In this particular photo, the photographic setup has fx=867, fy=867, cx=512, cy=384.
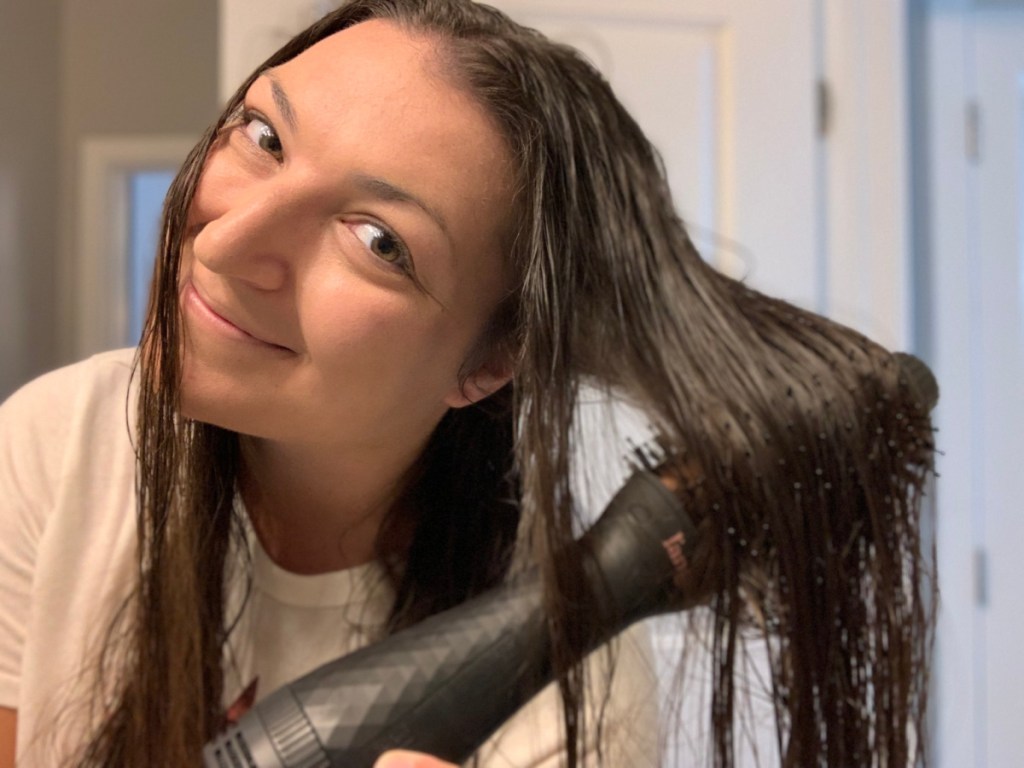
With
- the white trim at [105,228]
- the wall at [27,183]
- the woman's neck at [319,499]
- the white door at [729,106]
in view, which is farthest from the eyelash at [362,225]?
the white trim at [105,228]

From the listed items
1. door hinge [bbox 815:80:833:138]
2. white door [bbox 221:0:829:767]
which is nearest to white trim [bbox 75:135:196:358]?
white door [bbox 221:0:829:767]

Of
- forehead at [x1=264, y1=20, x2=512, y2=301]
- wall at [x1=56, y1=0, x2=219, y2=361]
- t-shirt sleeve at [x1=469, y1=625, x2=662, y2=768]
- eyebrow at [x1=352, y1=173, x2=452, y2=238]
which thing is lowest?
t-shirt sleeve at [x1=469, y1=625, x2=662, y2=768]

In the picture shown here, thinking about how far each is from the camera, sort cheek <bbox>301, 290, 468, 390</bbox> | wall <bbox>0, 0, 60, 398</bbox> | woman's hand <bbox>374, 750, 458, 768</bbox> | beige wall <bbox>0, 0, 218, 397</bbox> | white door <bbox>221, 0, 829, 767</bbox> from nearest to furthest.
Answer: woman's hand <bbox>374, 750, 458, 768</bbox>, cheek <bbox>301, 290, 468, 390</bbox>, white door <bbox>221, 0, 829, 767</bbox>, wall <bbox>0, 0, 60, 398</bbox>, beige wall <bbox>0, 0, 218, 397</bbox>

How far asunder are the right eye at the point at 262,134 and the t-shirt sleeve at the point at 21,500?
9.1 inches

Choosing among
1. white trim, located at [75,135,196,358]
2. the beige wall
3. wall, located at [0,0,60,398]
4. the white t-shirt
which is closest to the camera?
the white t-shirt

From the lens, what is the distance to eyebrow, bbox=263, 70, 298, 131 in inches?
18.1

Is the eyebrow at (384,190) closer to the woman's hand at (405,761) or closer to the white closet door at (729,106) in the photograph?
the woman's hand at (405,761)

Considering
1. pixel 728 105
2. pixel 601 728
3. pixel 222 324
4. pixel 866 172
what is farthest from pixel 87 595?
pixel 866 172

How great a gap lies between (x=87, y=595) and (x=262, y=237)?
0.95ft

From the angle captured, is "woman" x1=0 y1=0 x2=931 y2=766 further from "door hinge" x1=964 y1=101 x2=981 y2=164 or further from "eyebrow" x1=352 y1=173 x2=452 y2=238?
"door hinge" x1=964 y1=101 x2=981 y2=164

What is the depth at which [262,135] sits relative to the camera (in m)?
0.48

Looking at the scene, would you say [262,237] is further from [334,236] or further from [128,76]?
[128,76]

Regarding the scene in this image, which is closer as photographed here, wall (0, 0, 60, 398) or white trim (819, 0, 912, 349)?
white trim (819, 0, 912, 349)

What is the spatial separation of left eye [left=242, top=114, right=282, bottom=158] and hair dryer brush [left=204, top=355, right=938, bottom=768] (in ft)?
0.86
